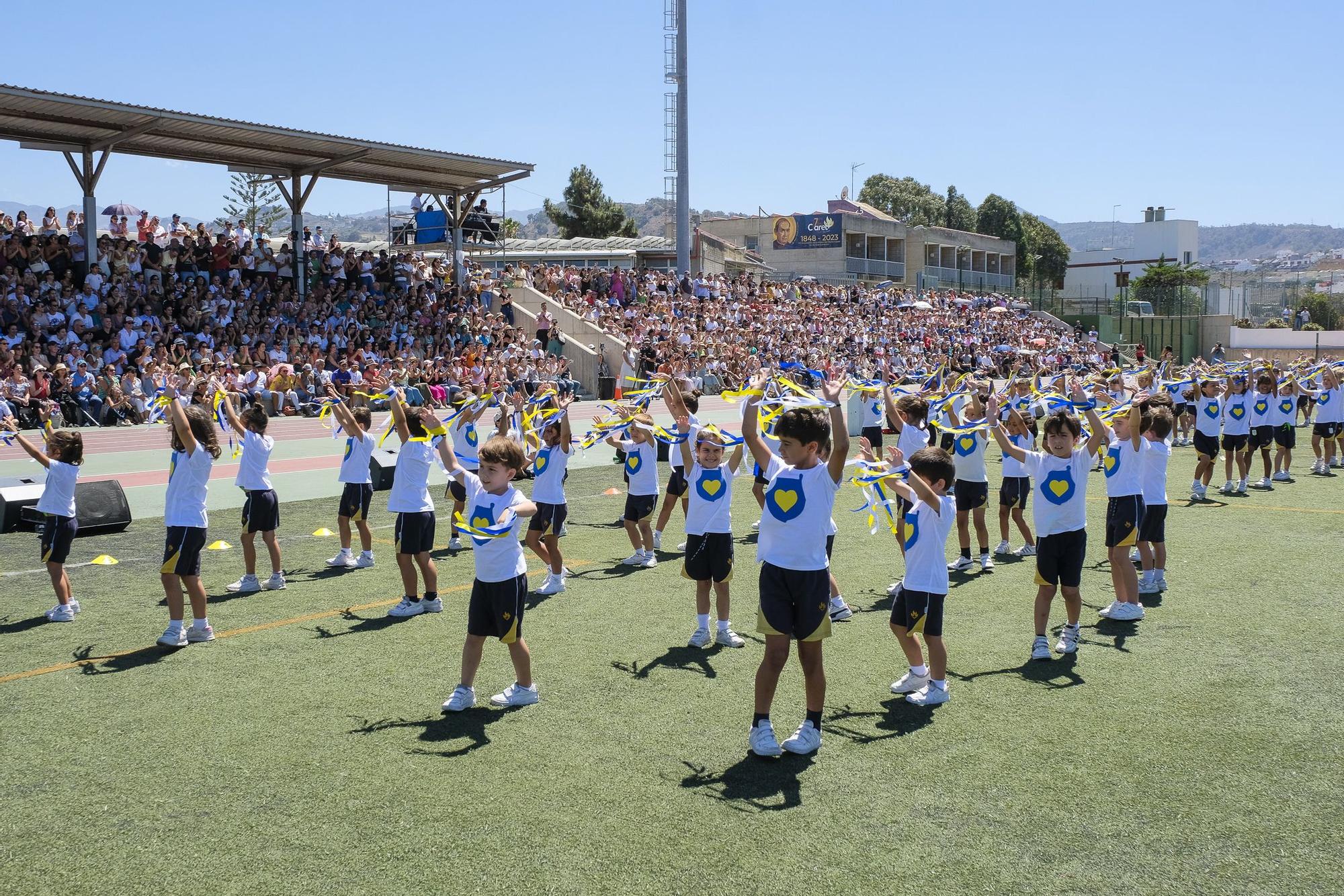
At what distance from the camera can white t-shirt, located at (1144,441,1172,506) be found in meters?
8.88

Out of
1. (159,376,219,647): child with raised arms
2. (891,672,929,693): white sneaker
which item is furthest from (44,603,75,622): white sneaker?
(891,672,929,693): white sneaker

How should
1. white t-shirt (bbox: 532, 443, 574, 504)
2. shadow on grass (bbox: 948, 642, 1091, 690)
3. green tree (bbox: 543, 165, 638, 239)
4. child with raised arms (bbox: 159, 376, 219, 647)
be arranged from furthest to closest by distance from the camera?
green tree (bbox: 543, 165, 638, 239) < white t-shirt (bbox: 532, 443, 574, 504) < child with raised arms (bbox: 159, 376, 219, 647) < shadow on grass (bbox: 948, 642, 1091, 690)

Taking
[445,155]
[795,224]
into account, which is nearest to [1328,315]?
[795,224]

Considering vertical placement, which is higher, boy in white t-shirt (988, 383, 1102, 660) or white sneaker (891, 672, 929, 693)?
boy in white t-shirt (988, 383, 1102, 660)

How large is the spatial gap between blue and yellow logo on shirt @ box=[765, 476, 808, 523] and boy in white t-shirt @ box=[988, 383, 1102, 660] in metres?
2.52

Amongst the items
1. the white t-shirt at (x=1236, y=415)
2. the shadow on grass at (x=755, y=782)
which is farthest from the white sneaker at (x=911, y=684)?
the white t-shirt at (x=1236, y=415)

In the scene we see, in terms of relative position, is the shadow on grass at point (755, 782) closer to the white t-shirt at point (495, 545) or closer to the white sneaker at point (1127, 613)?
the white t-shirt at point (495, 545)

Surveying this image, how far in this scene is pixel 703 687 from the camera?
643 centimetres

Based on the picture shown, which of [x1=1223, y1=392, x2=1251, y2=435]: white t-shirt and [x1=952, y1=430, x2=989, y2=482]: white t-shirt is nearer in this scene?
[x1=952, y1=430, x2=989, y2=482]: white t-shirt

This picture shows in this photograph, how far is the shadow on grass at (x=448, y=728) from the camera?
5445 millimetres

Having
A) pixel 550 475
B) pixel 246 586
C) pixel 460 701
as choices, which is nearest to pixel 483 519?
pixel 460 701

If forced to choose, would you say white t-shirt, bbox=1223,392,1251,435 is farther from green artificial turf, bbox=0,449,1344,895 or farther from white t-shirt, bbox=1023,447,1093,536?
white t-shirt, bbox=1023,447,1093,536

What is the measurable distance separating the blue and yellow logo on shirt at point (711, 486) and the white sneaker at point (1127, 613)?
10.6 ft

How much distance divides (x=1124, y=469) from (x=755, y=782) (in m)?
4.75
